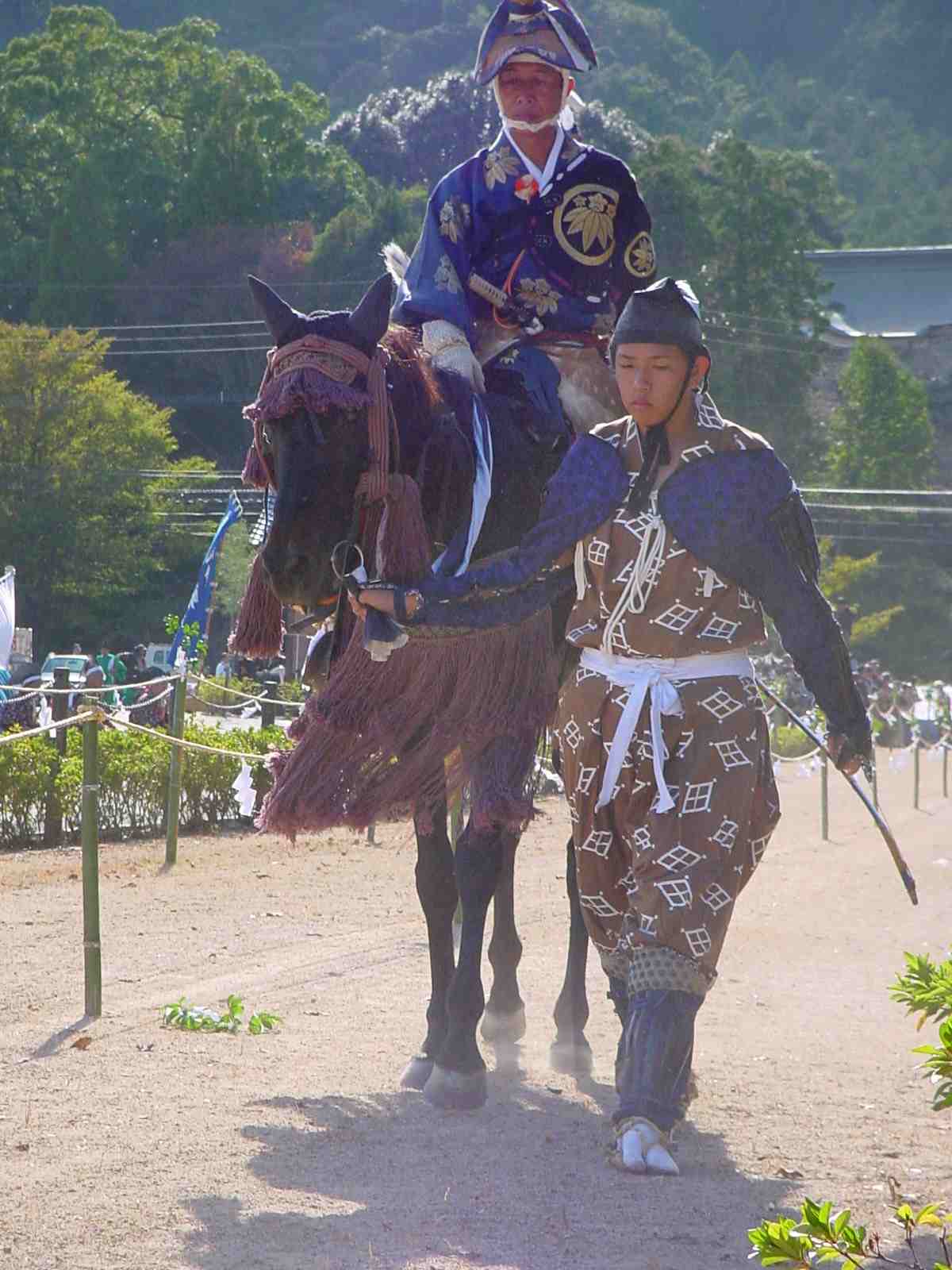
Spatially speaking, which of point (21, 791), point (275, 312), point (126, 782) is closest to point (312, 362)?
point (275, 312)

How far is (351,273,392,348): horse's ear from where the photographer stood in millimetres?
4875

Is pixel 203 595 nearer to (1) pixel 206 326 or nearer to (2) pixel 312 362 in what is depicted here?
(2) pixel 312 362

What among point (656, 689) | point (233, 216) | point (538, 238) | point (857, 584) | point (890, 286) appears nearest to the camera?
point (656, 689)

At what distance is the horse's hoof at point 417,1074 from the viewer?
17.4 ft

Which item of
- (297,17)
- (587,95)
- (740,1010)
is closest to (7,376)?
(740,1010)

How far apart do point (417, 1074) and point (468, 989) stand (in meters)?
0.39

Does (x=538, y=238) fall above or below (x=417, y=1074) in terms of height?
above

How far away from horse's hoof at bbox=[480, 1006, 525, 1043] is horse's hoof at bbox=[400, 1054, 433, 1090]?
31.9 inches

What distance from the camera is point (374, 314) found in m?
4.89

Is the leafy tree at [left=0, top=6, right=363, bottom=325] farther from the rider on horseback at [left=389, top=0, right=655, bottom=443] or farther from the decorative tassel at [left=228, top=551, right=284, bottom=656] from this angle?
the decorative tassel at [left=228, top=551, right=284, bottom=656]

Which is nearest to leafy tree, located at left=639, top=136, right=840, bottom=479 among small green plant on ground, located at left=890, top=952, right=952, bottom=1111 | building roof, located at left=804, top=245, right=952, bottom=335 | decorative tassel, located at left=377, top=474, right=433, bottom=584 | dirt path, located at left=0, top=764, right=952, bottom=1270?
building roof, located at left=804, top=245, right=952, bottom=335

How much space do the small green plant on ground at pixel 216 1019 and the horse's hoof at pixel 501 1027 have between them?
2.26 ft

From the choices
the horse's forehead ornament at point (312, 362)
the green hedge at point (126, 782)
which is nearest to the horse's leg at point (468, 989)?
the horse's forehead ornament at point (312, 362)

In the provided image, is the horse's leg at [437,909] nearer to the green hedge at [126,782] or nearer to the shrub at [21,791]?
the green hedge at [126,782]
